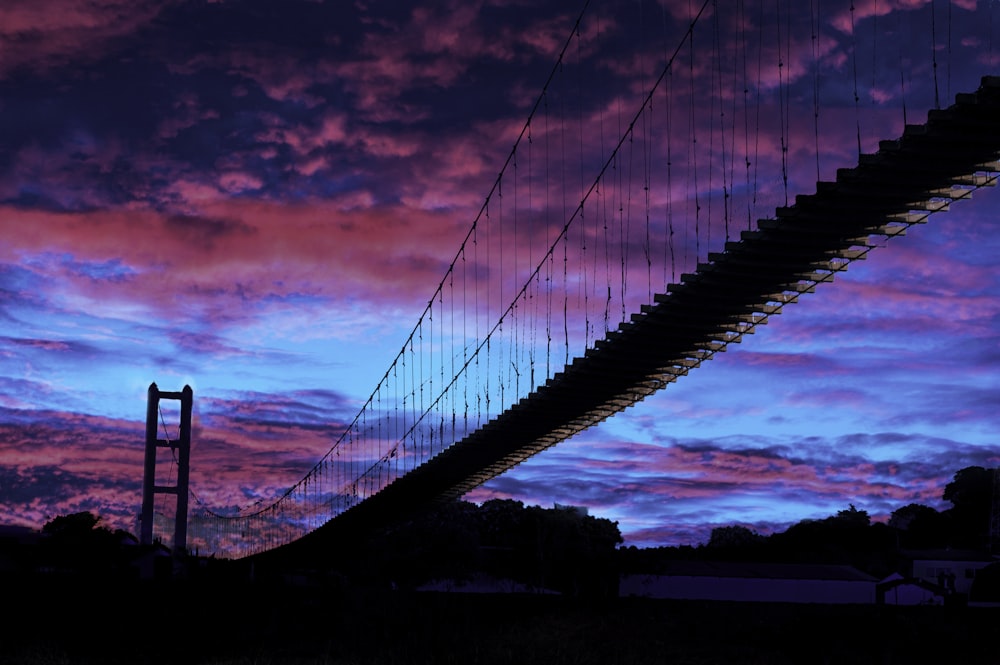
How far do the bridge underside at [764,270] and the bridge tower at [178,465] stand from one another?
119 feet

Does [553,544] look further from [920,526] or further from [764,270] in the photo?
[764,270]

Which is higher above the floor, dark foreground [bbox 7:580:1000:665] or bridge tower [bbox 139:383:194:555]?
bridge tower [bbox 139:383:194:555]

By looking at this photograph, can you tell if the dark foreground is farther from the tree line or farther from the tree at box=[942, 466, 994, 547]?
the tree at box=[942, 466, 994, 547]

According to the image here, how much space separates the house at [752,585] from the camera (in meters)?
89.6

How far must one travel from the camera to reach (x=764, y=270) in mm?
39094

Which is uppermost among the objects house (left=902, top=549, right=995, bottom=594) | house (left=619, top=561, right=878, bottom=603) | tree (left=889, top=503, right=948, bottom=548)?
tree (left=889, top=503, right=948, bottom=548)

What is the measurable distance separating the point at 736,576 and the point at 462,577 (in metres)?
19.9

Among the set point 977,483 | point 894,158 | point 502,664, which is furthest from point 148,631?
point 977,483

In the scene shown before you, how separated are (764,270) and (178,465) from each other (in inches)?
2877

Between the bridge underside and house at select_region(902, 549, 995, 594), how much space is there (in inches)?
2026

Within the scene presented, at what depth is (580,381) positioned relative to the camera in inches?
2206

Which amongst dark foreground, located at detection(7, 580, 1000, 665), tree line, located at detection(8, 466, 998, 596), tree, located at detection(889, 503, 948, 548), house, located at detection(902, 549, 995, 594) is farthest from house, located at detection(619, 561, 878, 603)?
tree, located at detection(889, 503, 948, 548)

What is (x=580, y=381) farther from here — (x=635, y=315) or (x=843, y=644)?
(x=843, y=644)

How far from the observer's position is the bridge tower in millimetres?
98875
